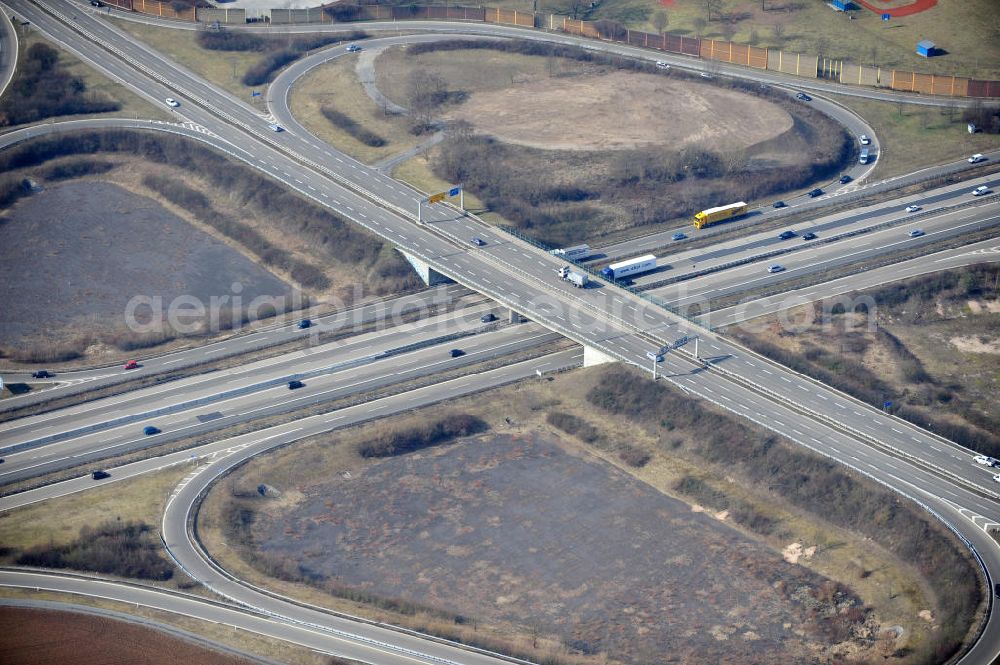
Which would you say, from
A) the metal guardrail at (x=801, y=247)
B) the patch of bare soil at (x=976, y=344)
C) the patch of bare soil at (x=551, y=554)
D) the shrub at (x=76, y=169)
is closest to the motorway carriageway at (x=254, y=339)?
the metal guardrail at (x=801, y=247)

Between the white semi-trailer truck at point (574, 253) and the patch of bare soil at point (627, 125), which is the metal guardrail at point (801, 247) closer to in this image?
the white semi-trailer truck at point (574, 253)

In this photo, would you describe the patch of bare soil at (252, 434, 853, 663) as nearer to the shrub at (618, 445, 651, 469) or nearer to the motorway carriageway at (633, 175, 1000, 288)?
the shrub at (618, 445, 651, 469)

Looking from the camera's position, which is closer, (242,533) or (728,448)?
(242,533)

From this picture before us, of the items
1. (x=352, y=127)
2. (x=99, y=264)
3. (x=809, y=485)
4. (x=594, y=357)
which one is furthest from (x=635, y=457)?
(x=352, y=127)

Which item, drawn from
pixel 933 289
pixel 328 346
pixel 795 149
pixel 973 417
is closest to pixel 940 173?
pixel 795 149

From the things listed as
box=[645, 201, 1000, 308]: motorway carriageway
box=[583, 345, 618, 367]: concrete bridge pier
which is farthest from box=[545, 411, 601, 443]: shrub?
box=[645, 201, 1000, 308]: motorway carriageway

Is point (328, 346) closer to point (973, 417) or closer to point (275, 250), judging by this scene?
point (275, 250)
